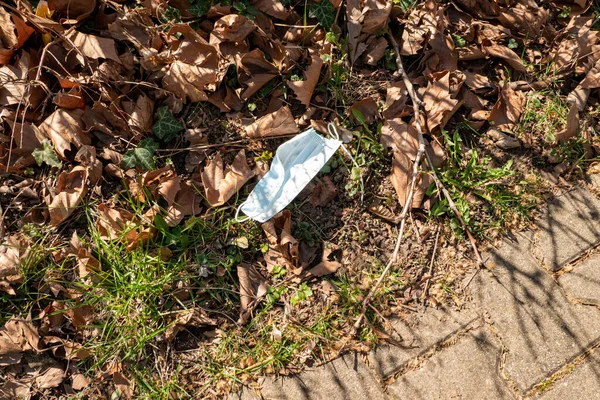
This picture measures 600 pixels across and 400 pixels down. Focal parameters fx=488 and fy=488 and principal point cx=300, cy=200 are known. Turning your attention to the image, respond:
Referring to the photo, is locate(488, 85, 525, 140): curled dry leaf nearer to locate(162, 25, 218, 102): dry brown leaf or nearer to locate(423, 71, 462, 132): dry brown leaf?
locate(423, 71, 462, 132): dry brown leaf

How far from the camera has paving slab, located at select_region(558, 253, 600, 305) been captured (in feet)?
7.34

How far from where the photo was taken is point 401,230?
2.18 m

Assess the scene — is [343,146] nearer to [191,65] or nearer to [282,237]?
[282,237]

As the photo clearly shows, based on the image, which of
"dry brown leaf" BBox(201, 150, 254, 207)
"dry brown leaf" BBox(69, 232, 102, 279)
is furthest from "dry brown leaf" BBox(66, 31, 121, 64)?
"dry brown leaf" BBox(69, 232, 102, 279)

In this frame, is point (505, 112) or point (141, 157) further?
point (505, 112)

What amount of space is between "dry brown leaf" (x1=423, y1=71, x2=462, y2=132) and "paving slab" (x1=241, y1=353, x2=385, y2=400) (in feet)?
3.89

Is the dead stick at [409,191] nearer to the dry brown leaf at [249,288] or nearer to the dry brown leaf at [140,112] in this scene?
the dry brown leaf at [249,288]

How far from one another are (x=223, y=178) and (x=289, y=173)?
307 mm

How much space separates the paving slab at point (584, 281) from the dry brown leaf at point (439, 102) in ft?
3.00

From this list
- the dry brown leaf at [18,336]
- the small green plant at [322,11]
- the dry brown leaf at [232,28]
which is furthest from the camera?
the small green plant at [322,11]

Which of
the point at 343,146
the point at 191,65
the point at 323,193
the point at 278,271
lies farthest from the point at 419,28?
the point at 278,271

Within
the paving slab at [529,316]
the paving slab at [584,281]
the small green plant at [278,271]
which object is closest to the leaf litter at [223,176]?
the small green plant at [278,271]

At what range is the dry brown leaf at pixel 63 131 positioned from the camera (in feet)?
7.17

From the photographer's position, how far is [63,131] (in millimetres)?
2189
